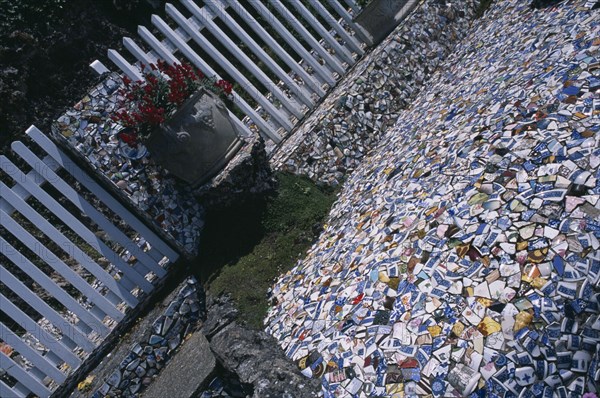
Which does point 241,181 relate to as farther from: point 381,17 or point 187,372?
point 381,17

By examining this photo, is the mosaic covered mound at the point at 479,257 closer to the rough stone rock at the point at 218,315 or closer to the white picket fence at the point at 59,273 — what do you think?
the rough stone rock at the point at 218,315

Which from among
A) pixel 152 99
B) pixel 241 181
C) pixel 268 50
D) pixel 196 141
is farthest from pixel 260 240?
pixel 268 50

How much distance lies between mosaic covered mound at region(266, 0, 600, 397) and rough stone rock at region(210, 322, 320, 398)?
88mm

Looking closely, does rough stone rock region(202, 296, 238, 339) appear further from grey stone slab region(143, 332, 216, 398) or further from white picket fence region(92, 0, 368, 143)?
white picket fence region(92, 0, 368, 143)

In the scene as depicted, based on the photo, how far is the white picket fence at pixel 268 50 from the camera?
5.59 metres

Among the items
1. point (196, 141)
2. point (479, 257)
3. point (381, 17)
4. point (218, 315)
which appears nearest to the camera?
point (479, 257)

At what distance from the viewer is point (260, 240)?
16.2ft

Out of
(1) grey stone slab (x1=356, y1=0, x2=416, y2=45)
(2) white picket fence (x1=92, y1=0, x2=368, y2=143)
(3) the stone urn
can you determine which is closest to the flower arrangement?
(3) the stone urn

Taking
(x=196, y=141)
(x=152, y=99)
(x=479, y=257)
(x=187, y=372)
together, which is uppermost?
(x=152, y=99)

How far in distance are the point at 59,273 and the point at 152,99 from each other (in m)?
1.74

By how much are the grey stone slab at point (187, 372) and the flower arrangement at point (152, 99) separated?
73.5 inches

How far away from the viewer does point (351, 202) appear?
481 centimetres

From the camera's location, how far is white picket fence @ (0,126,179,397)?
15.4ft

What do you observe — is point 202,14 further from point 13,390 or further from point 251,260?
point 13,390
